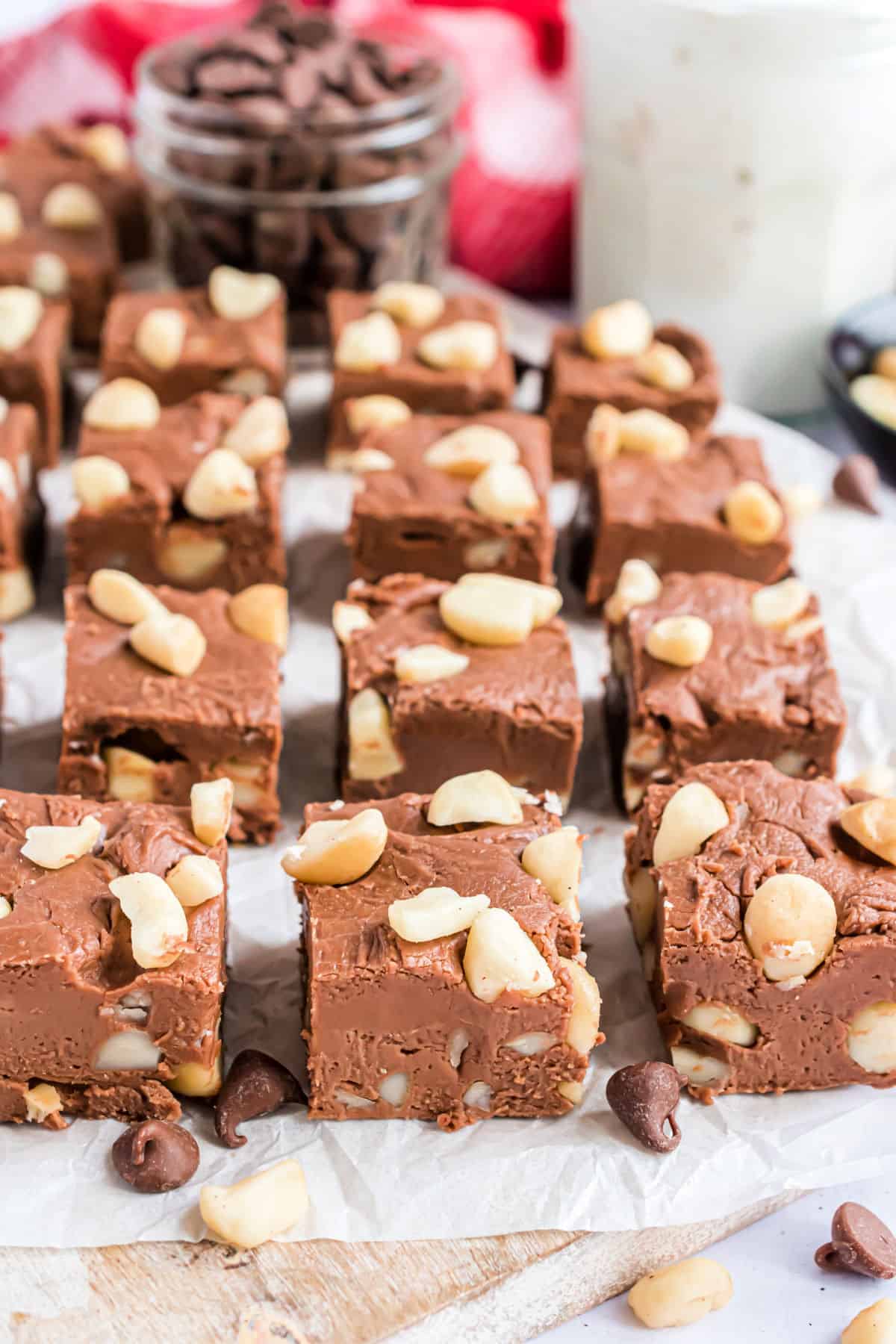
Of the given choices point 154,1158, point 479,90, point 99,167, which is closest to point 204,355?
point 99,167

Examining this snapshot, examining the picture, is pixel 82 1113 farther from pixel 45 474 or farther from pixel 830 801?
pixel 45 474

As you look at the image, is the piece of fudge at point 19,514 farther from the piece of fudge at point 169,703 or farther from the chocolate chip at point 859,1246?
the chocolate chip at point 859,1246

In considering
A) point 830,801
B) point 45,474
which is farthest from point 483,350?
point 830,801

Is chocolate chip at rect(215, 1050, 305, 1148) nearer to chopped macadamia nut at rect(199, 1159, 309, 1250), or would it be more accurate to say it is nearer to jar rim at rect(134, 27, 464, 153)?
chopped macadamia nut at rect(199, 1159, 309, 1250)

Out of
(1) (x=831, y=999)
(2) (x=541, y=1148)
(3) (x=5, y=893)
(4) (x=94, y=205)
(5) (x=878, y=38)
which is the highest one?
(5) (x=878, y=38)

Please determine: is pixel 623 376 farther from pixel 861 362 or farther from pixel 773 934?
pixel 773 934

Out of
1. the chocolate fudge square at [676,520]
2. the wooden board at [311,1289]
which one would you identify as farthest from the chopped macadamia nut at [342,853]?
the chocolate fudge square at [676,520]

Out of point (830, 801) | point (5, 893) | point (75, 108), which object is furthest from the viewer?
point (75, 108)
